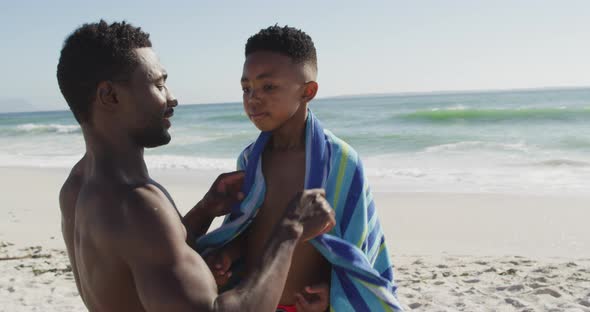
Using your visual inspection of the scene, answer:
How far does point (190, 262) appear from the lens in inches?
70.6

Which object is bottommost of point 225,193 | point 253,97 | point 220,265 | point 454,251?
point 454,251

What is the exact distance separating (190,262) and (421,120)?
28.9 metres

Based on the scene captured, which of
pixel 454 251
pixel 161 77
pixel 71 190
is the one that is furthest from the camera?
pixel 454 251

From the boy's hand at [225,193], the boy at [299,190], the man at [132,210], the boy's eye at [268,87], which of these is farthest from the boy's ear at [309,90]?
the man at [132,210]

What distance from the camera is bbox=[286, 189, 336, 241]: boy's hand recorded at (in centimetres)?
205

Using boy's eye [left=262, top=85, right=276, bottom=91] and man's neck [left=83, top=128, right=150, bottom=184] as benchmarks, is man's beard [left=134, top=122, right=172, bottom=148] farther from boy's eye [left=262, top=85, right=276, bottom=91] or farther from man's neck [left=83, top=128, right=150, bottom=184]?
boy's eye [left=262, top=85, right=276, bottom=91]

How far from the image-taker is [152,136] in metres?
2.08

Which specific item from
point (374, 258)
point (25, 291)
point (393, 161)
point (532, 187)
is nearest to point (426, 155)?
point (393, 161)

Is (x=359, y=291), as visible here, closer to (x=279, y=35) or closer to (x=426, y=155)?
(x=279, y=35)

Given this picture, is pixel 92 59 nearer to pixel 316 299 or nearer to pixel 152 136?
pixel 152 136

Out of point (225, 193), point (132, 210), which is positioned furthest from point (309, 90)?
point (132, 210)

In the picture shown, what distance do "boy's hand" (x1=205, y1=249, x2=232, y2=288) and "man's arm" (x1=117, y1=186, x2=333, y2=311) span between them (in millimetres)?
634

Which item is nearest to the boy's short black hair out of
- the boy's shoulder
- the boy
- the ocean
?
the boy

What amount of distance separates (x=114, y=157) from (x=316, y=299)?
1036 millimetres
